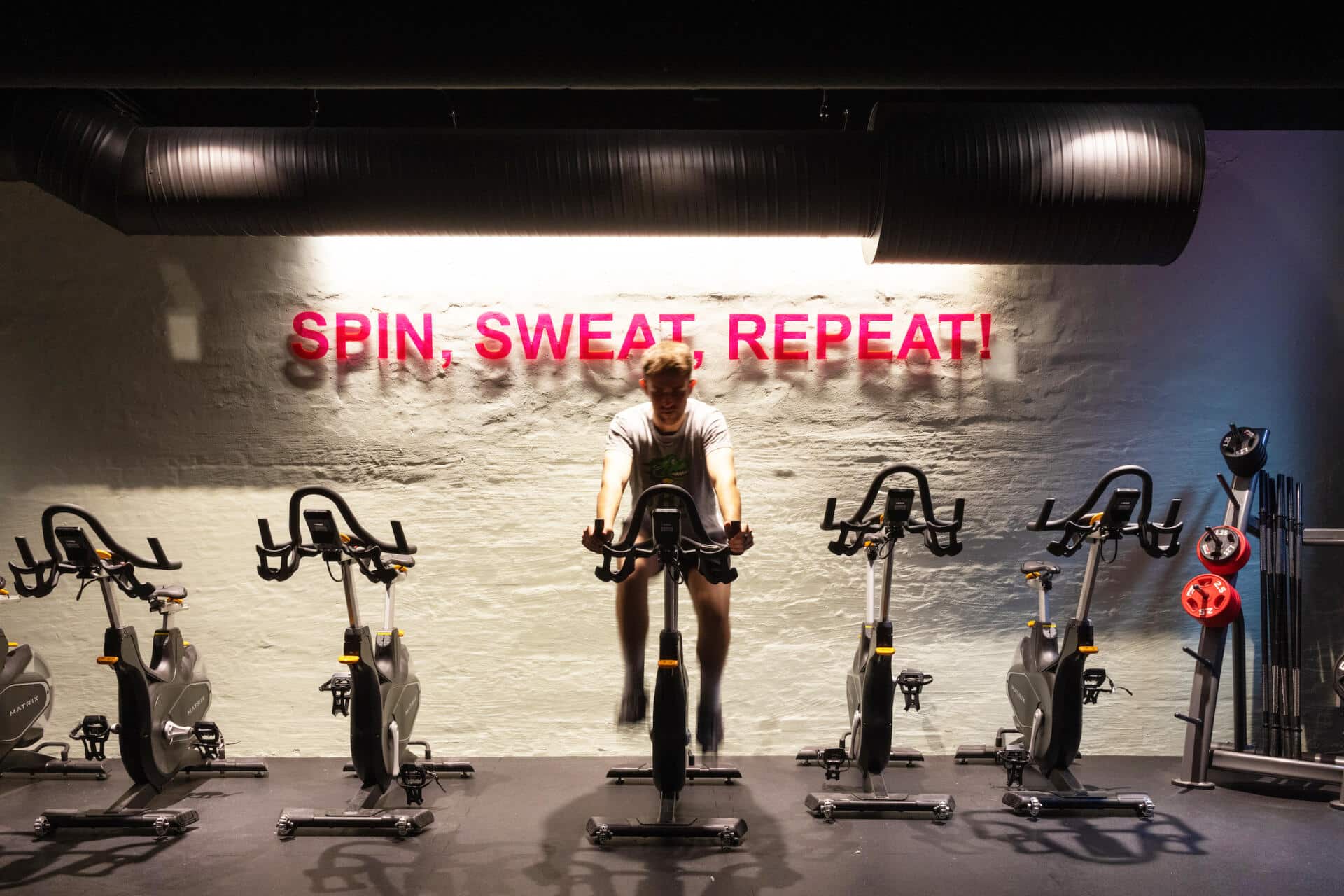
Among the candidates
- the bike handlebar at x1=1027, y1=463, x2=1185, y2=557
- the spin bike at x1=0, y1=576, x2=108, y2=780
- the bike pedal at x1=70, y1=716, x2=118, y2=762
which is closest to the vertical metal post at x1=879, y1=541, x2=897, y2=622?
the bike handlebar at x1=1027, y1=463, x2=1185, y2=557

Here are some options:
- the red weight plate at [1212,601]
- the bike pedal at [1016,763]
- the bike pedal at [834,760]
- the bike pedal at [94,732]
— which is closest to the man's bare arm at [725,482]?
the bike pedal at [834,760]

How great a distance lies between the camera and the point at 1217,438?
5.33 meters

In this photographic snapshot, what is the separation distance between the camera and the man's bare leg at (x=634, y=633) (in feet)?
13.5

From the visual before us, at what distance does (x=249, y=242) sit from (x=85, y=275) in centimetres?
85

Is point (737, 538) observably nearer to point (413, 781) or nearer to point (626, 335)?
point (413, 781)

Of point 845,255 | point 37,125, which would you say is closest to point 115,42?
point 37,125

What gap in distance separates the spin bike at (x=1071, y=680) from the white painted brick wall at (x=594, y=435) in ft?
2.81

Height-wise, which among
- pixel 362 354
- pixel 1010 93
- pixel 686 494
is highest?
pixel 1010 93

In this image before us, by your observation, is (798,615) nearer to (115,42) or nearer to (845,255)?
(845,255)

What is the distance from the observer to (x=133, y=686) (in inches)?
163

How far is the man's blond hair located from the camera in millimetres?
4059

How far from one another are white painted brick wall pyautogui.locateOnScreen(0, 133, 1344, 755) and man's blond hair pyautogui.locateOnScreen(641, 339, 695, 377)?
127 cm

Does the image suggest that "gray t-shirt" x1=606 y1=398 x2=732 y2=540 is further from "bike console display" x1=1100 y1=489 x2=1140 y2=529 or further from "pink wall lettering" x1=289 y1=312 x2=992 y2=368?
"bike console display" x1=1100 y1=489 x2=1140 y2=529

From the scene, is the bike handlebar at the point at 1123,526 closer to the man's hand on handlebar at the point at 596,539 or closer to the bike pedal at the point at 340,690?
the man's hand on handlebar at the point at 596,539
